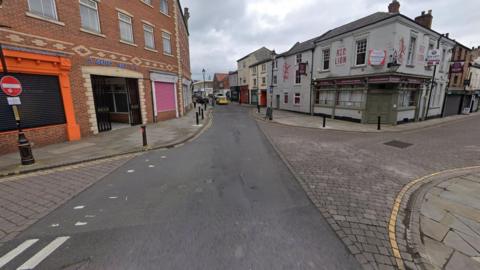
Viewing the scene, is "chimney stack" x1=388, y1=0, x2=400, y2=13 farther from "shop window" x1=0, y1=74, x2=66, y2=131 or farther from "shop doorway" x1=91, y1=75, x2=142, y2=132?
"shop window" x1=0, y1=74, x2=66, y2=131

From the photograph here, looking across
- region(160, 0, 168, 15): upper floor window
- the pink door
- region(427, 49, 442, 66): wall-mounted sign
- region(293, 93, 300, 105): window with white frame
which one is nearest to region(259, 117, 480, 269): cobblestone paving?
region(427, 49, 442, 66): wall-mounted sign

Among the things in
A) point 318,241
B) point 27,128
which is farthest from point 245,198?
point 27,128

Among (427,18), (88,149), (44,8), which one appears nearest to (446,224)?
(88,149)

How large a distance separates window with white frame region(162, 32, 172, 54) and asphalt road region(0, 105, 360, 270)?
43.9 ft

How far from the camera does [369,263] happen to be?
258 cm

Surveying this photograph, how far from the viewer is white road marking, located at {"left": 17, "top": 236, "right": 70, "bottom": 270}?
2.51 metres

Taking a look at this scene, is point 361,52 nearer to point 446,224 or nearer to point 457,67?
point 457,67

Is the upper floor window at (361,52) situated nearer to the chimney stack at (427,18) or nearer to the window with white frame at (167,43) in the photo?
the chimney stack at (427,18)

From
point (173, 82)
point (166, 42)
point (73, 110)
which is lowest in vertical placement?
point (73, 110)

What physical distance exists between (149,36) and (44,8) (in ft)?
21.2

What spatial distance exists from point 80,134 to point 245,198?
32.5ft

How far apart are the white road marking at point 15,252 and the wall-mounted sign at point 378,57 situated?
57.3ft

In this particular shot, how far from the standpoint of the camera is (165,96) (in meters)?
16.1

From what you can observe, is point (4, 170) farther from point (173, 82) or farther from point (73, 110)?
point (173, 82)
